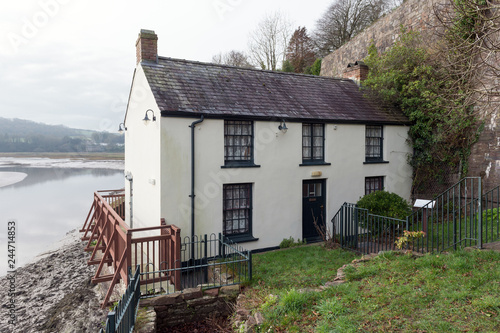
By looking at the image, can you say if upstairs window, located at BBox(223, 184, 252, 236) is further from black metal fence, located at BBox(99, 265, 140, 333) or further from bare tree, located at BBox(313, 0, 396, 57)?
bare tree, located at BBox(313, 0, 396, 57)

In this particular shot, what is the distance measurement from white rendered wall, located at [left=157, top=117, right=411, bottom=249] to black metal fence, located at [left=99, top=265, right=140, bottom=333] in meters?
3.48

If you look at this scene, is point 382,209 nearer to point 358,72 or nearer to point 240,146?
point 240,146

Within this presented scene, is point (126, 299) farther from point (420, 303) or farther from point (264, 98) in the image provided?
point (264, 98)

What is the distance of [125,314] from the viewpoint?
16.6 ft

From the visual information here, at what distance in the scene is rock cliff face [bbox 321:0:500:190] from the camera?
11.7m

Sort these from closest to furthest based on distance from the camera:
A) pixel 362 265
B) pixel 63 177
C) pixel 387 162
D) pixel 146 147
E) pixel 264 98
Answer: pixel 362 265 → pixel 146 147 → pixel 264 98 → pixel 387 162 → pixel 63 177

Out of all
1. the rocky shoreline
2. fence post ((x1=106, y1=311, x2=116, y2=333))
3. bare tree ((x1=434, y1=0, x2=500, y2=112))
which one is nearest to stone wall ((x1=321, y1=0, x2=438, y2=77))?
bare tree ((x1=434, y1=0, x2=500, y2=112))

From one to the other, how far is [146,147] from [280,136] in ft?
15.3

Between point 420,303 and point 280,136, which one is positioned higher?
point 280,136

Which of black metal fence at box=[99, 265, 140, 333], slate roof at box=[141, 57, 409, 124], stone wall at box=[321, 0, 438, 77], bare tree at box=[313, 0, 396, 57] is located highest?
bare tree at box=[313, 0, 396, 57]

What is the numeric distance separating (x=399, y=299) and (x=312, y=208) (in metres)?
7.14

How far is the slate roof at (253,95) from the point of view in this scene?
10484 mm

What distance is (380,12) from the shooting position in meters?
31.5

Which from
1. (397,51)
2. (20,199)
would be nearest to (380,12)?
(397,51)
